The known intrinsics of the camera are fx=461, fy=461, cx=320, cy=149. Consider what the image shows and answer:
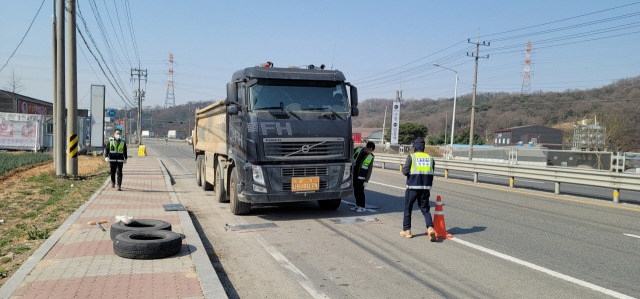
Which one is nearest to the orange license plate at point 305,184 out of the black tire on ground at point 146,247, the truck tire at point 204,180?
the black tire on ground at point 146,247

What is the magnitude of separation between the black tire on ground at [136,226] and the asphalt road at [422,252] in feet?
2.51

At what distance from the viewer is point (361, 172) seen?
1043cm

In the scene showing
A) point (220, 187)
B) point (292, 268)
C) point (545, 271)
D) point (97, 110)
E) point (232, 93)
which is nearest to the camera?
point (545, 271)

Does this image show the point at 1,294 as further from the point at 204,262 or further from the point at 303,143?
the point at 303,143

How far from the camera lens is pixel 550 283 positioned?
5.29m

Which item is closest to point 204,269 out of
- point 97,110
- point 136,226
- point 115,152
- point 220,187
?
point 136,226

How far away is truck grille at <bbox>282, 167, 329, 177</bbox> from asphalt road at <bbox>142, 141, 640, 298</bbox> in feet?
3.15

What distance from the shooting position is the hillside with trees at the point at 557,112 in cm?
4047

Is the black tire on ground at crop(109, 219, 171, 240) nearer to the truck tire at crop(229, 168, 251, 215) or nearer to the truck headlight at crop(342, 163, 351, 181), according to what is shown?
the truck tire at crop(229, 168, 251, 215)

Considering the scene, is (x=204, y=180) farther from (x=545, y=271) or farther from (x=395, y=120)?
(x=395, y=120)

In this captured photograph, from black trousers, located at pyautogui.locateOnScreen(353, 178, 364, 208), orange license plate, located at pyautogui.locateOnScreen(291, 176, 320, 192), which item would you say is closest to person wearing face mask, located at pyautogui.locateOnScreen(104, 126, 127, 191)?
orange license plate, located at pyautogui.locateOnScreen(291, 176, 320, 192)

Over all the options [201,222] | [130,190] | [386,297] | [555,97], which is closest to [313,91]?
[201,222]

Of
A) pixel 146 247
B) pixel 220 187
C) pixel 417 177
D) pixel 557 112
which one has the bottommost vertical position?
pixel 146 247

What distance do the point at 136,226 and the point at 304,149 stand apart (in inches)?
131
